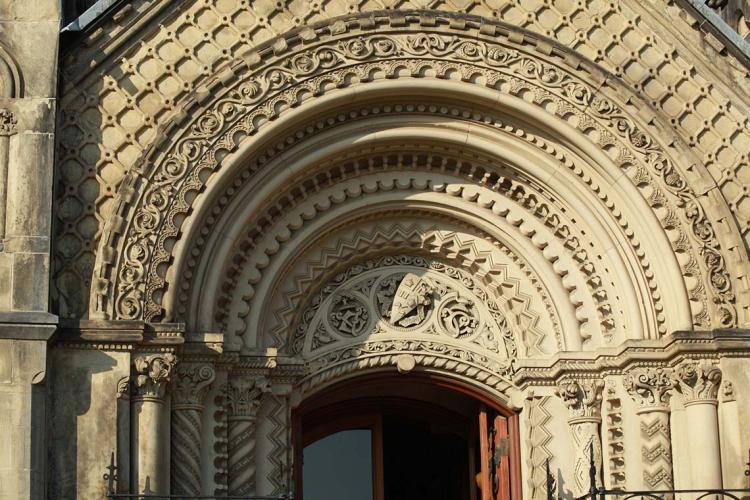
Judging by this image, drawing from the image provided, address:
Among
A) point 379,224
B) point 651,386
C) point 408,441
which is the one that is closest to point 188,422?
point 379,224

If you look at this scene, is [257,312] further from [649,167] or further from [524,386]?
[649,167]

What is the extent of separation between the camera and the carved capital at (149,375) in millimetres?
13797

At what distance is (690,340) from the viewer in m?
14.4

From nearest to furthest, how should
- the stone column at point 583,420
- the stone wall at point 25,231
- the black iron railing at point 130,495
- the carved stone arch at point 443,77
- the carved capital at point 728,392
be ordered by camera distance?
the stone wall at point 25,231, the black iron railing at point 130,495, the carved stone arch at point 443,77, the carved capital at point 728,392, the stone column at point 583,420

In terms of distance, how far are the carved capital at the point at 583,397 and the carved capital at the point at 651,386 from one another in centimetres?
42

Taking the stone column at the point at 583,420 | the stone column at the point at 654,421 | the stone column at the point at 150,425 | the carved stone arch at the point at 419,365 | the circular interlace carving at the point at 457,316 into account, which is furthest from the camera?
the circular interlace carving at the point at 457,316

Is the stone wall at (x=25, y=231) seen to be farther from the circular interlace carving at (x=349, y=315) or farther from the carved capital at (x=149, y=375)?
the circular interlace carving at (x=349, y=315)

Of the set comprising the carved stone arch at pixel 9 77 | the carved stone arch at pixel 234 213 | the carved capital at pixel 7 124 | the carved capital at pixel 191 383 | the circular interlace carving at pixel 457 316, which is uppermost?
the carved stone arch at pixel 9 77

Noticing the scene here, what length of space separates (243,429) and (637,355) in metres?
3.87

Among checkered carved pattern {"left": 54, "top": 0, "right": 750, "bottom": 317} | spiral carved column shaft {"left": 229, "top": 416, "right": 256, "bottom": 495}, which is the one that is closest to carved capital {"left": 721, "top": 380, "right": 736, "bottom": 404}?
checkered carved pattern {"left": 54, "top": 0, "right": 750, "bottom": 317}

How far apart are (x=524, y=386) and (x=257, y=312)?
280cm

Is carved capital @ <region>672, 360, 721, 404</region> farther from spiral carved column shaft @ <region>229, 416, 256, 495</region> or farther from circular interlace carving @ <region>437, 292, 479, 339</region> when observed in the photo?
spiral carved column shaft @ <region>229, 416, 256, 495</region>

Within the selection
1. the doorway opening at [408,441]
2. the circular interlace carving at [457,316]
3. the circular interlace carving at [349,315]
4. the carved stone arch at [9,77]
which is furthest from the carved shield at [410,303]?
the carved stone arch at [9,77]

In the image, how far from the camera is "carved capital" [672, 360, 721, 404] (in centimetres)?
1443
